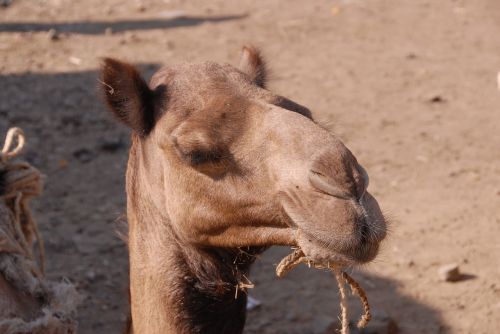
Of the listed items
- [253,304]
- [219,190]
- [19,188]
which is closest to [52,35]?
[253,304]

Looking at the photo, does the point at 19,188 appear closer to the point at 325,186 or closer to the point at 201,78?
the point at 201,78

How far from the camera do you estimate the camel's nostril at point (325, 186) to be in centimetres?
262

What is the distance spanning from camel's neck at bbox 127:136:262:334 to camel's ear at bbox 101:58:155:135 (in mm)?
321

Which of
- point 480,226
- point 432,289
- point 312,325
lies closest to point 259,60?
point 312,325

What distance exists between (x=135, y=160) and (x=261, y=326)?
2.15m

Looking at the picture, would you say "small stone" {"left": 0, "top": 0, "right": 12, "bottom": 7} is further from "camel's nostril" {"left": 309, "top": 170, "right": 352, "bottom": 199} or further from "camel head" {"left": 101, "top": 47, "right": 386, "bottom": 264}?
"camel's nostril" {"left": 309, "top": 170, "right": 352, "bottom": 199}

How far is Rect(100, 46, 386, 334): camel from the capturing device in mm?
2689

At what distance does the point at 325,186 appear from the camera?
2.64m

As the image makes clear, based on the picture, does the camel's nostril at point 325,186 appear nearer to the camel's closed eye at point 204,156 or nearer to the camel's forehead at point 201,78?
the camel's closed eye at point 204,156

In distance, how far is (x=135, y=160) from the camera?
138 inches

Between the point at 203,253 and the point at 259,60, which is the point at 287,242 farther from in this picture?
the point at 259,60

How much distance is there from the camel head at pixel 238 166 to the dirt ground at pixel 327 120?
2.66 ft

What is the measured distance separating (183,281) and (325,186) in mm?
920

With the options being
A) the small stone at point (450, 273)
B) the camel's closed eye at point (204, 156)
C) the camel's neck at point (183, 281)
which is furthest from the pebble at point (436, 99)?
the camel's closed eye at point (204, 156)
